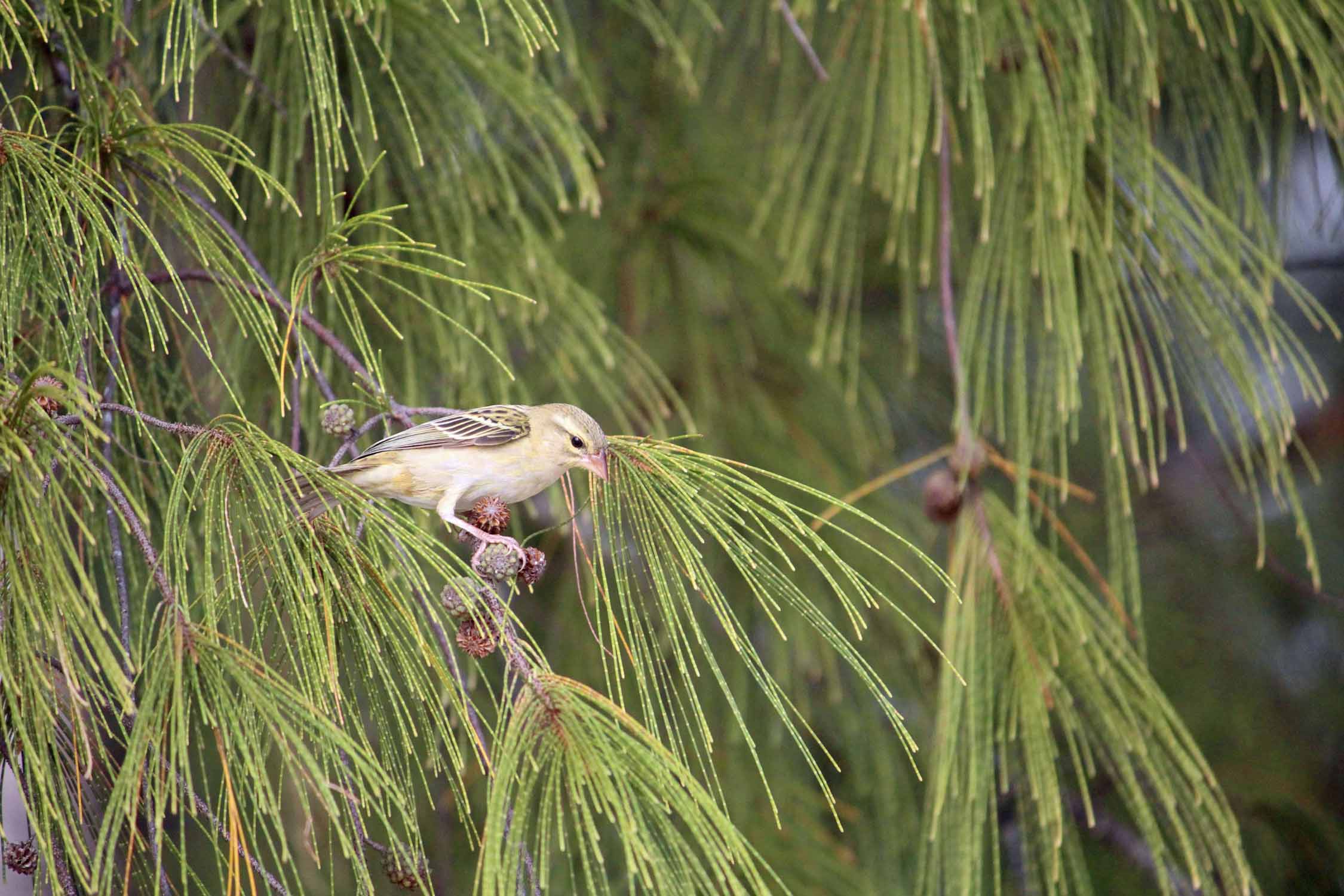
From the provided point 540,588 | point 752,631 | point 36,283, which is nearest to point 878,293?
point 752,631

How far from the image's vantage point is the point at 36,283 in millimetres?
1471

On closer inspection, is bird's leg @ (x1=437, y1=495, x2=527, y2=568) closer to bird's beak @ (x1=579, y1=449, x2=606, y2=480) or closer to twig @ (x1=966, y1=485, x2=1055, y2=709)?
bird's beak @ (x1=579, y1=449, x2=606, y2=480)

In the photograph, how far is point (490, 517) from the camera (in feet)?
6.09

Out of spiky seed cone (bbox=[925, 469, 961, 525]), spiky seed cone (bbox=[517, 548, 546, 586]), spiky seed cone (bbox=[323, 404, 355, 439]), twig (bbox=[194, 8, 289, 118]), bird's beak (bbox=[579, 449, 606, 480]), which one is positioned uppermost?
twig (bbox=[194, 8, 289, 118])

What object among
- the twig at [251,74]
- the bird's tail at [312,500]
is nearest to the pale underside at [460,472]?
the bird's tail at [312,500]

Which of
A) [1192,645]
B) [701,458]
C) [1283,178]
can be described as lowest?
[1192,645]

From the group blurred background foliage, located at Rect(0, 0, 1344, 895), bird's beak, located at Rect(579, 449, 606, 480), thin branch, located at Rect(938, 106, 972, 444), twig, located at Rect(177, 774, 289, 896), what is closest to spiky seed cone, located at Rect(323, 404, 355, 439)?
blurred background foliage, located at Rect(0, 0, 1344, 895)

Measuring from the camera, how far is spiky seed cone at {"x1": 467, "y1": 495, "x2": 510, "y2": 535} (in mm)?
1849

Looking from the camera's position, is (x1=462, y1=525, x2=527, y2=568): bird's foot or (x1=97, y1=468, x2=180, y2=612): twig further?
(x1=462, y1=525, x2=527, y2=568): bird's foot

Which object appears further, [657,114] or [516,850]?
[657,114]

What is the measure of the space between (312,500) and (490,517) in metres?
0.47

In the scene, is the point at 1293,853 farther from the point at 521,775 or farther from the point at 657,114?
the point at 521,775

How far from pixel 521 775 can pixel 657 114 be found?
8.28ft

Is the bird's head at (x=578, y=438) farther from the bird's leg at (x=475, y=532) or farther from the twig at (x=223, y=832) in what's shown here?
the twig at (x=223, y=832)
